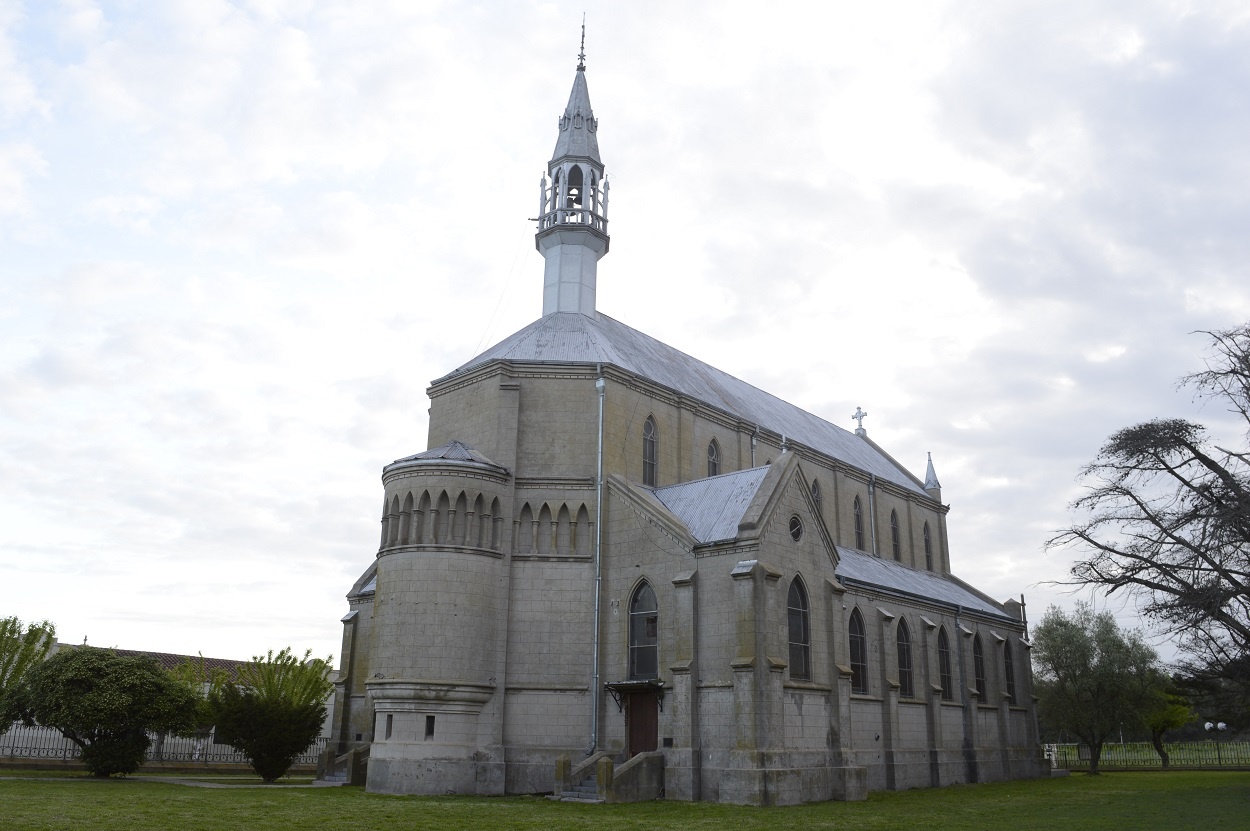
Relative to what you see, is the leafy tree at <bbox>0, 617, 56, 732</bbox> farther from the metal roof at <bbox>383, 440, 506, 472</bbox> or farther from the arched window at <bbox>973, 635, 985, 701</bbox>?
the arched window at <bbox>973, 635, 985, 701</bbox>

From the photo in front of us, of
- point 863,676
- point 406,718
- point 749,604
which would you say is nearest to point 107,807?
point 406,718

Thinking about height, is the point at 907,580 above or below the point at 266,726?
above

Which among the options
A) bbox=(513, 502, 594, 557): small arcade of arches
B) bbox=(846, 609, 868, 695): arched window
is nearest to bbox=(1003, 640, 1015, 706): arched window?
bbox=(846, 609, 868, 695): arched window

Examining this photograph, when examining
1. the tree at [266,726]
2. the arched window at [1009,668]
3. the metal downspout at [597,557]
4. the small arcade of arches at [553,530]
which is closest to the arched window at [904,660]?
the arched window at [1009,668]

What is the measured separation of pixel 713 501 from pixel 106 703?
21707 mm

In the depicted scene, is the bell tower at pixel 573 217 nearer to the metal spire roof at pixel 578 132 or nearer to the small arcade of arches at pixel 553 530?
the metal spire roof at pixel 578 132

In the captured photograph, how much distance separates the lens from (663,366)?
4169 cm

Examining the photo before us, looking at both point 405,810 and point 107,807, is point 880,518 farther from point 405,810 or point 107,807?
point 107,807

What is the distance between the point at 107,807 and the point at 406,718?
9.67m

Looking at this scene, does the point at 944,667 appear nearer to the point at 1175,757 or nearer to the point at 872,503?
the point at 872,503

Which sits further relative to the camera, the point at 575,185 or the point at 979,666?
the point at 979,666

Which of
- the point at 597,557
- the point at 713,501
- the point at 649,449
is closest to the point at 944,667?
the point at 713,501

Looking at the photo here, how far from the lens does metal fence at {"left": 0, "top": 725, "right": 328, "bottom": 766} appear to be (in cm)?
4481

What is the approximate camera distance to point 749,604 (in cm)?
2891
